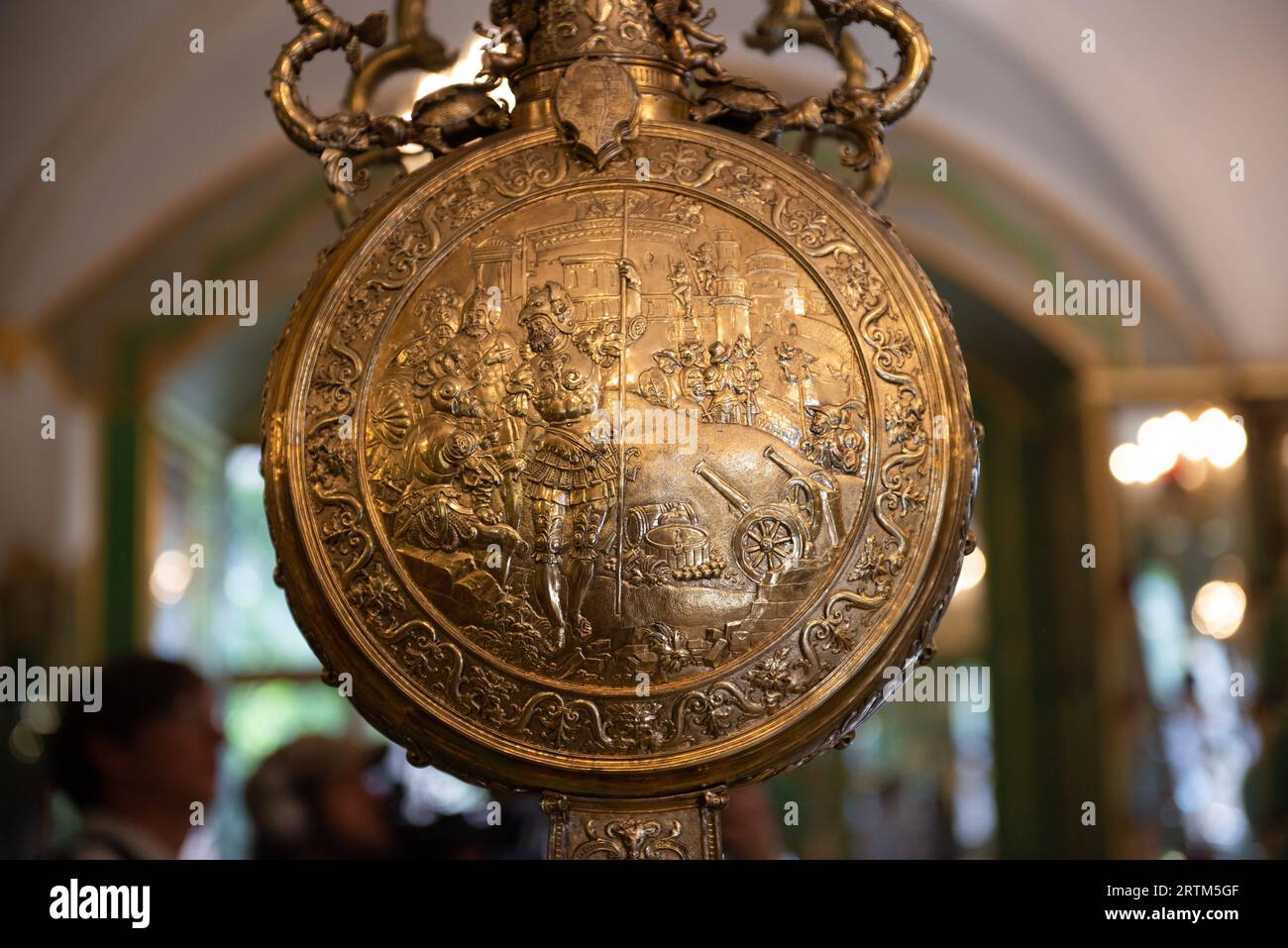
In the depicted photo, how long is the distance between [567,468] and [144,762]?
1.72 metres

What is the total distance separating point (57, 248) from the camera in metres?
3.20

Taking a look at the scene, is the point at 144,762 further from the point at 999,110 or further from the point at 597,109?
the point at 999,110

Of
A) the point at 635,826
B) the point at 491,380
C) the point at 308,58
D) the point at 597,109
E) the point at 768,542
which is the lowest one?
the point at 635,826

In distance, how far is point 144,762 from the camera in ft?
8.82

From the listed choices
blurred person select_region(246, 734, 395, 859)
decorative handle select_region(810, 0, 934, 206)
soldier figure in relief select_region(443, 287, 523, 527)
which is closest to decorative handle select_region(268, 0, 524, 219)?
soldier figure in relief select_region(443, 287, 523, 527)

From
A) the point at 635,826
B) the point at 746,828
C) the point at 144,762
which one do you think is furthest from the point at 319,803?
the point at 635,826

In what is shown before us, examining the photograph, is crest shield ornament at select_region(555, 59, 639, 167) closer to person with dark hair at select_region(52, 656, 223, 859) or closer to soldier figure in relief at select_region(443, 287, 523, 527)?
soldier figure in relief at select_region(443, 287, 523, 527)

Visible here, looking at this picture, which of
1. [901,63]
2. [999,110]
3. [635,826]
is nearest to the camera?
[635,826]

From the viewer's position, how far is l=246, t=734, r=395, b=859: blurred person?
2910mm

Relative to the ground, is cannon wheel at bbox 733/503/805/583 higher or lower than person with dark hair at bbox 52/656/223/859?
higher

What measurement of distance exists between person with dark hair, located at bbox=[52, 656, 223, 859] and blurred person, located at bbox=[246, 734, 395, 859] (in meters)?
0.21

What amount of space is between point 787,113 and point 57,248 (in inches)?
88.6
